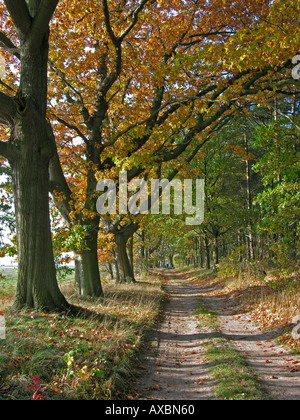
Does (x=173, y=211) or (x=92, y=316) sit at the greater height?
(x=173, y=211)

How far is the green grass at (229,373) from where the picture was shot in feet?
13.5

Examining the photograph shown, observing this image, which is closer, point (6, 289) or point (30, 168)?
point (30, 168)

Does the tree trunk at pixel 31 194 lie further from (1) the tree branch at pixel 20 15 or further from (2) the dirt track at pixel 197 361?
(2) the dirt track at pixel 197 361

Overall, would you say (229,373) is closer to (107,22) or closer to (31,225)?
(31,225)

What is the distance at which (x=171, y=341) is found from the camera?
24.1ft

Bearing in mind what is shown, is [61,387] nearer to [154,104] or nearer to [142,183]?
[154,104]

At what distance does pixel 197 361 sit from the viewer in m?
5.80

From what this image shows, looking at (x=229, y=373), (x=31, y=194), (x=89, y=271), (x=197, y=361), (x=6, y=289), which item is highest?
(x=31, y=194)

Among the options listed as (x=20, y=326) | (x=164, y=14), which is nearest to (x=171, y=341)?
(x=20, y=326)

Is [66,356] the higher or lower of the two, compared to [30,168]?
lower

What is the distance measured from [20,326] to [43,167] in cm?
356

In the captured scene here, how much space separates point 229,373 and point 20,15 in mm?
8098

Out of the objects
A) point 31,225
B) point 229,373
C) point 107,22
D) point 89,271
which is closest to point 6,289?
point 89,271

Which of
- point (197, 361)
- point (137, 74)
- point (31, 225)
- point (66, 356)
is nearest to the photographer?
point (66, 356)
